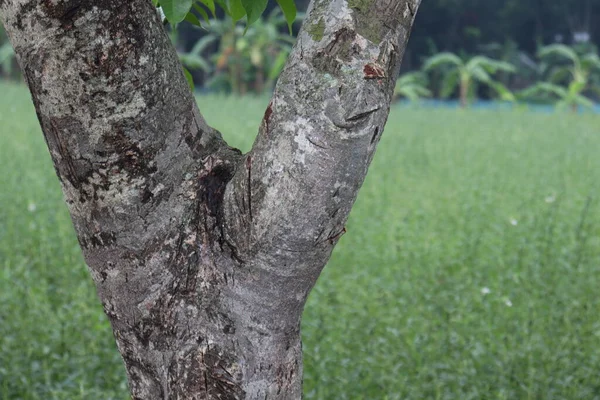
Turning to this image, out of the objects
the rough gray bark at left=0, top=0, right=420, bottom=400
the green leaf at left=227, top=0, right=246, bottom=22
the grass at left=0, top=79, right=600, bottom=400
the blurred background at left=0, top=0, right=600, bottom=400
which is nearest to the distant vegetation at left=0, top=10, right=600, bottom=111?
the blurred background at left=0, top=0, right=600, bottom=400

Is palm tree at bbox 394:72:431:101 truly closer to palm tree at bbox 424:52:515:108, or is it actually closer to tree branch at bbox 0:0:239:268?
Answer: palm tree at bbox 424:52:515:108

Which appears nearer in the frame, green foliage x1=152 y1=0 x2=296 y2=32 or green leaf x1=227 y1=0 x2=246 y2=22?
green foliage x1=152 y1=0 x2=296 y2=32

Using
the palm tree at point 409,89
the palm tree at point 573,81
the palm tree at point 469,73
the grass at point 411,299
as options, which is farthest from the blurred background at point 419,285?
the palm tree at point 469,73

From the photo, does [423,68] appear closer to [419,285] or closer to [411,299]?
[419,285]

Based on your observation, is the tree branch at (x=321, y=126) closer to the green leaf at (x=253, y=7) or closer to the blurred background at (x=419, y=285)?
the green leaf at (x=253, y=7)

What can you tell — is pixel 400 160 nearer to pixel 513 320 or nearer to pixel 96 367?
pixel 513 320

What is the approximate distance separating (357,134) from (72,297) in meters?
2.82

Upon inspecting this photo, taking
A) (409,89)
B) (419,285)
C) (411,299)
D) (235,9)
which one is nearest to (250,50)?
(409,89)

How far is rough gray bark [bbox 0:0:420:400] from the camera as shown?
125cm

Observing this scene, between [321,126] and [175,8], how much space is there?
11.8 inches

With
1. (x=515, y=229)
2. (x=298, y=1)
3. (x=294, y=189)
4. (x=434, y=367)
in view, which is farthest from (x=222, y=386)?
(x=298, y=1)

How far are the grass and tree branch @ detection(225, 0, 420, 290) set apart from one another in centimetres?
150

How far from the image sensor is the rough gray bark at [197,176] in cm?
125

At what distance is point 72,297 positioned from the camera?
377 centimetres
